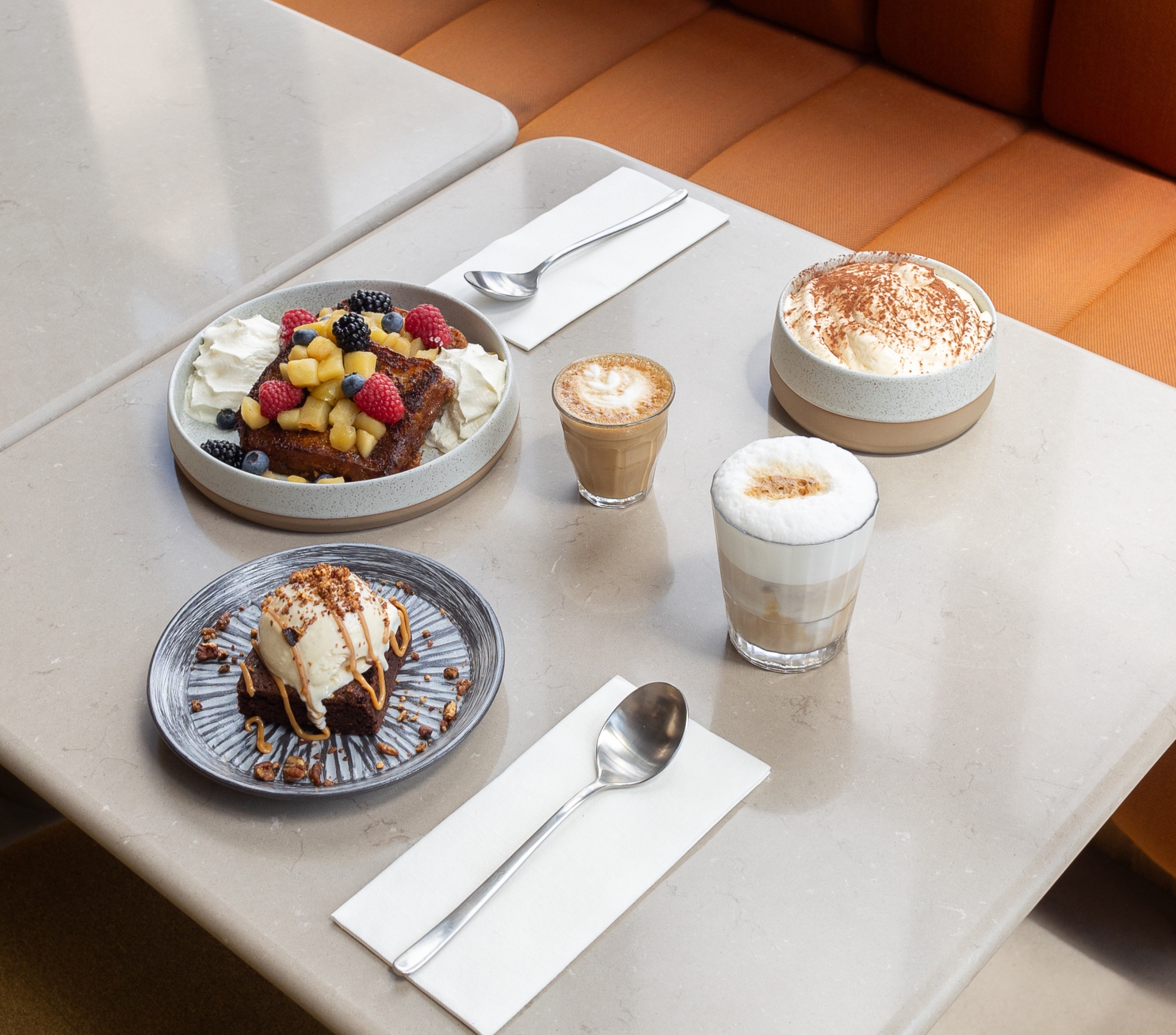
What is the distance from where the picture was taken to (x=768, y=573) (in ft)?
3.20

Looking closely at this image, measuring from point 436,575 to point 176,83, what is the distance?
3.96ft

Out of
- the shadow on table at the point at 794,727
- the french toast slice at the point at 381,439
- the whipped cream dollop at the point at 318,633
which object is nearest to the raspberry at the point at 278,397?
the french toast slice at the point at 381,439

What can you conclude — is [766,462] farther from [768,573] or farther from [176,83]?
[176,83]

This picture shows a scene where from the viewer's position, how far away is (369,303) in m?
1.29

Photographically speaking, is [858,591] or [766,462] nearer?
[766,462]

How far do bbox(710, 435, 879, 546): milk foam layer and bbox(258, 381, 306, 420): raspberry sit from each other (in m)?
0.45

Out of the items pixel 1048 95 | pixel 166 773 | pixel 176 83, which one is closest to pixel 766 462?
pixel 166 773

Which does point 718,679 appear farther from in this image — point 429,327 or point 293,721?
point 429,327

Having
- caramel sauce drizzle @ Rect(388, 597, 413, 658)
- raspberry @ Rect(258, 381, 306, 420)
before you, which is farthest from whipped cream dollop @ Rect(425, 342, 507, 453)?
caramel sauce drizzle @ Rect(388, 597, 413, 658)

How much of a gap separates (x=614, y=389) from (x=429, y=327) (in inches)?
9.2

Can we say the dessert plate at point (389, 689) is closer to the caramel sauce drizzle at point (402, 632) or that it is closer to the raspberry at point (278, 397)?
the caramel sauce drizzle at point (402, 632)

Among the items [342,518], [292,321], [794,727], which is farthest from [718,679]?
[292,321]

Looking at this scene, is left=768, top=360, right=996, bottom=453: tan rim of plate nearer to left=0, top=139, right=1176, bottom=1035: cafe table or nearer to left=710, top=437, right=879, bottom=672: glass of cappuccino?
left=0, top=139, right=1176, bottom=1035: cafe table

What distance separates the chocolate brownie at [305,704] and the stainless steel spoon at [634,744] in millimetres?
177
